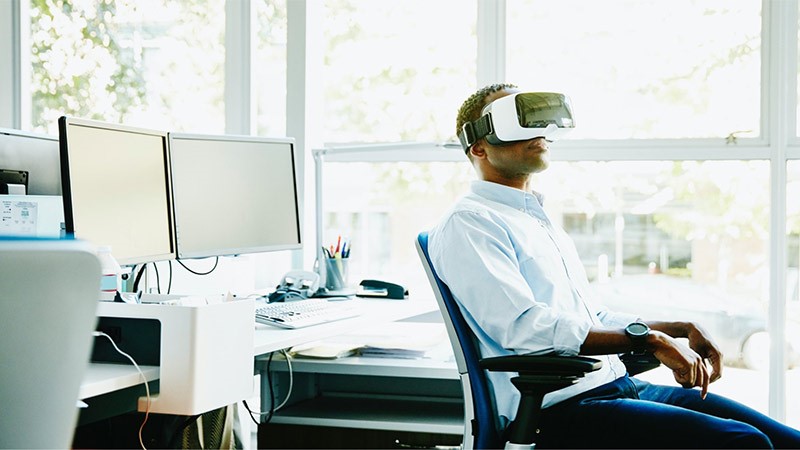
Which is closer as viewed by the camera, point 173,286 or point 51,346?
point 51,346

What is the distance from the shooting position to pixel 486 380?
75.1 inches

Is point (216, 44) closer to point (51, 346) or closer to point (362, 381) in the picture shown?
point (362, 381)

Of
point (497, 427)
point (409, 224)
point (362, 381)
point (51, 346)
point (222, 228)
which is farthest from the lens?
point (409, 224)

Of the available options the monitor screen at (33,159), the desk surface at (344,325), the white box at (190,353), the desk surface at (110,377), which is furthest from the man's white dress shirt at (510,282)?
the monitor screen at (33,159)

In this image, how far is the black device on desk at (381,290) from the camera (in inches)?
118

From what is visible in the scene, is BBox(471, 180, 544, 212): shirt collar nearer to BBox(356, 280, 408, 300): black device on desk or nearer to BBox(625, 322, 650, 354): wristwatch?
BBox(625, 322, 650, 354): wristwatch

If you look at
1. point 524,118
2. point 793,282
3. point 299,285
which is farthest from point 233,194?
point 793,282

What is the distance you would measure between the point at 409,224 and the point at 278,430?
1.14 m

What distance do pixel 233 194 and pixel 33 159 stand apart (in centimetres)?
55

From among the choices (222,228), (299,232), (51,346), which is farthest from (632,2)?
(51,346)

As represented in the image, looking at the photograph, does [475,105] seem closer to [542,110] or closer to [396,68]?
[542,110]

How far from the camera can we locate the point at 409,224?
365 centimetres

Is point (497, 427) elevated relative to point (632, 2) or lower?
lower

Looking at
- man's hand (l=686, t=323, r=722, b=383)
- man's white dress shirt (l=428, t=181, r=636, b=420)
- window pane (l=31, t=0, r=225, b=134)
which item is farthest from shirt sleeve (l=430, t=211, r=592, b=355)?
window pane (l=31, t=0, r=225, b=134)
